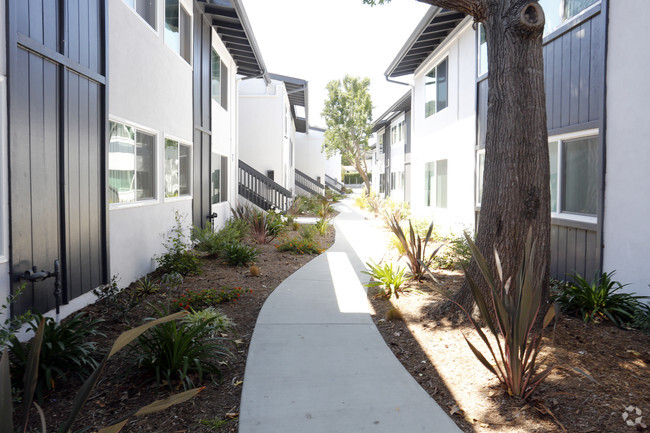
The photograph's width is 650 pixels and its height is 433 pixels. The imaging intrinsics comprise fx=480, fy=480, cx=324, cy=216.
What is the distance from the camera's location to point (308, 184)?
32.3 meters

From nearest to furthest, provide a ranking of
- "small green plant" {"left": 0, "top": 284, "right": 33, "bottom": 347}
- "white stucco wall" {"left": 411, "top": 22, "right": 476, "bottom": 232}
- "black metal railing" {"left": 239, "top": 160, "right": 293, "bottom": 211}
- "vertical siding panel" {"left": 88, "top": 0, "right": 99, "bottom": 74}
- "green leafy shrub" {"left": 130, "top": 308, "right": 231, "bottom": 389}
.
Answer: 1. "small green plant" {"left": 0, "top": 284, "right": 33, "bottom": 347}
2. "green leafy shrub" {"left": 130, "top": 308, "right": 231, "bottom": 389}
3. "vertical siding panel" {"left": 88, "top": 0, "right": 99, "bottom": 74}
4. "white stucco wall" {"left": 411, "top": 22, "right": 476, "bottom": 232}
5. "black metal railing" {"left": 239, "top": 160, "right": 293, "bottom": 211}

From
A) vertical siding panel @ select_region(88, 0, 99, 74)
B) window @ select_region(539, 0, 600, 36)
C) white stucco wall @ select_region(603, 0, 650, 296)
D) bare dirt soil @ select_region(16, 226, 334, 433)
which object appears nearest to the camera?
bare dirt soil @ select_region(16, 226, 334, 433)

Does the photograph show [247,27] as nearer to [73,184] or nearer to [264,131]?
[73,184]

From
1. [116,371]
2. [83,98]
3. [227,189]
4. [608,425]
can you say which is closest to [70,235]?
[83,98]

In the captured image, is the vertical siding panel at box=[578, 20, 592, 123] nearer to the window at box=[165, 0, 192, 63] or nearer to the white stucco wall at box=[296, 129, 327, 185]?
the window at box=[165, 0, 192, 63]

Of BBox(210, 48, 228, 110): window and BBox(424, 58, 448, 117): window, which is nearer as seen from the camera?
BBox(210, 48, 228, 110): window

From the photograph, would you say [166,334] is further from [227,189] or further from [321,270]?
[227,189]

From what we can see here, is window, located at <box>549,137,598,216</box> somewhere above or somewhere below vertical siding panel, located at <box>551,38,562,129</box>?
below

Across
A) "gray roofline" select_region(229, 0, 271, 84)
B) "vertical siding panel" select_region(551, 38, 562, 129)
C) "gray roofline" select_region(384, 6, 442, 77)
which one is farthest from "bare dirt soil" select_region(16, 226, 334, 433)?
"gray roofline" select_region(384, 6, 442, 77)

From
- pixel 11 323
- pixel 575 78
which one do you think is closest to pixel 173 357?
pixel 11 323

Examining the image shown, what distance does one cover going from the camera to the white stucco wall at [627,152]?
5.60 m

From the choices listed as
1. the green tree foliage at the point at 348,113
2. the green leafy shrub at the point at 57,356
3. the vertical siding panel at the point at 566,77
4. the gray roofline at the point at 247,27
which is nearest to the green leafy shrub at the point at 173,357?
the green leafy shrub at the point at 57,356

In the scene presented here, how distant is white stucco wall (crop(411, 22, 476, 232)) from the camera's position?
1106 centimetres

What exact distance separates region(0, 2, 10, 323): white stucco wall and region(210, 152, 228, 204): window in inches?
304
